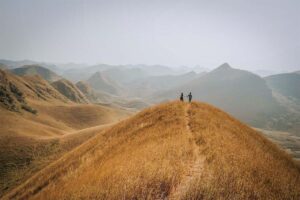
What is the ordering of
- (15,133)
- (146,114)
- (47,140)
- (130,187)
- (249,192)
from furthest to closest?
(15,133) → (47,140) → (146,114) → (130,187) → (249,192)

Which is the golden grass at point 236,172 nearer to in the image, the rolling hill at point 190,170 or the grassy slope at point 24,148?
the rolling hill at point 190,170

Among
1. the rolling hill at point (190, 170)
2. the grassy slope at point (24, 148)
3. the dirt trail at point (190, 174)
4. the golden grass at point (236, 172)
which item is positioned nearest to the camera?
the dirt trail at point (190, 174)

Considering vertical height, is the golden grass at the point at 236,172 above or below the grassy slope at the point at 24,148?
above

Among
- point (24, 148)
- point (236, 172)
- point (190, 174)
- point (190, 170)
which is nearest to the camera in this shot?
point (190, 174)

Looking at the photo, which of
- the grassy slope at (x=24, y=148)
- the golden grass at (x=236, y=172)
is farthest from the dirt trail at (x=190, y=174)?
the grassy slope at (x=24, y=148)

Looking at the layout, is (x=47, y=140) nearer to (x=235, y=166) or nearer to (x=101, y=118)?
(x=235, y=166)

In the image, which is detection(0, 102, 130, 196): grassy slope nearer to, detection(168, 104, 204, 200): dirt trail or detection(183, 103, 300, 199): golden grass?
detection(183, 103, 300, 199): golden grass

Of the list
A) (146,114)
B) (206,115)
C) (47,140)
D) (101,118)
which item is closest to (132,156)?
(206,115)

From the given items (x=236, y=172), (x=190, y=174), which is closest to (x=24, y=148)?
(x=190, y=174)

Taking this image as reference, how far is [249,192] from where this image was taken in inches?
558

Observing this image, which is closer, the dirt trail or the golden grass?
the dirt trail

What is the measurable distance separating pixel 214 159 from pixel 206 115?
10957 mm

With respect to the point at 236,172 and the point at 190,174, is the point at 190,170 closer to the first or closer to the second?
the point at 190,174

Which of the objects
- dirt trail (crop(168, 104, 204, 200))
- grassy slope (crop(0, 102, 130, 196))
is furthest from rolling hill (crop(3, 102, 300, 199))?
grassy slope (crop(0, 102, 130, 196))
